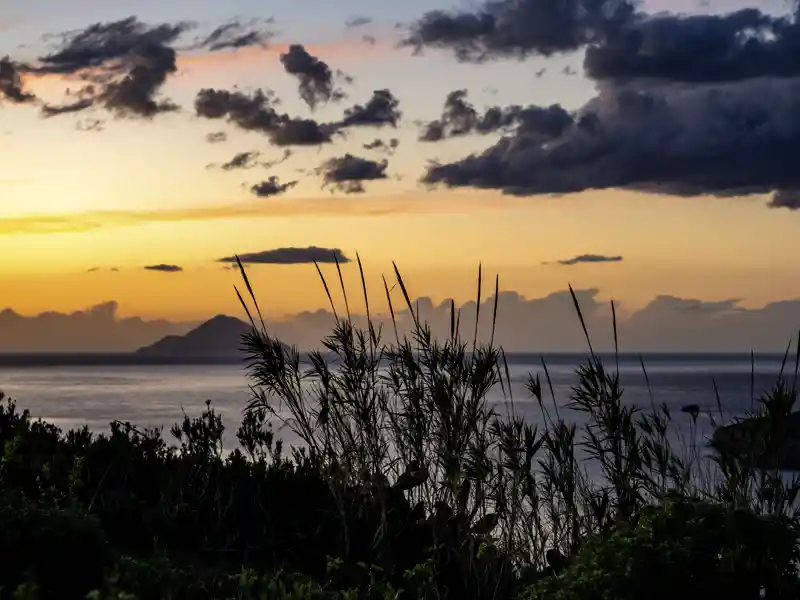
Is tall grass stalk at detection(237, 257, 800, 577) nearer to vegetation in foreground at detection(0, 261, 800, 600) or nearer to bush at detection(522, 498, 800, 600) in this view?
vegetation in foreground at detection(0, 261, 800, 600)

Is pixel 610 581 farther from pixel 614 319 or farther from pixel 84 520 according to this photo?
pixel 614 319

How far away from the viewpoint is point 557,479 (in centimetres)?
701

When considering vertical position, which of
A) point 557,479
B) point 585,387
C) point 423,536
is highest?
point 585,387

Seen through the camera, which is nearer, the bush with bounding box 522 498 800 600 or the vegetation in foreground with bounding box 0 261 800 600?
the bush with bounding box 522 498 800 600

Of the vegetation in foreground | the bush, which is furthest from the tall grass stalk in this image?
the bush

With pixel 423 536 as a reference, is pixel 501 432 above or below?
above

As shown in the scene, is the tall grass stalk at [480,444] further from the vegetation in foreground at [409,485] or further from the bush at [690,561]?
the bush at [690,561]

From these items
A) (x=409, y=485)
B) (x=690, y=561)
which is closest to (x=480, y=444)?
(x=409, y=485)

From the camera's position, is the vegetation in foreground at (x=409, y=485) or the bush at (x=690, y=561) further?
the vegetation in foreground at (x=409, y=485)

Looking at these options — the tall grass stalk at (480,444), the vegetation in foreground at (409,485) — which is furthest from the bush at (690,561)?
the tall grass stalk at (480,444)

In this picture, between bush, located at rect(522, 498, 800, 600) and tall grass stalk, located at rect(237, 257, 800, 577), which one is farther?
tall grass stalk, located at rect(237, 257, 800, 577)

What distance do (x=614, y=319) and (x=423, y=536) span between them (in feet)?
7.21

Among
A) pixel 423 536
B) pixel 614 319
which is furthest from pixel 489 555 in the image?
pixel 614 319

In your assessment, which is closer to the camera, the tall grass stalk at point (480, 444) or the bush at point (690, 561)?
the bush at point (690, 561)
